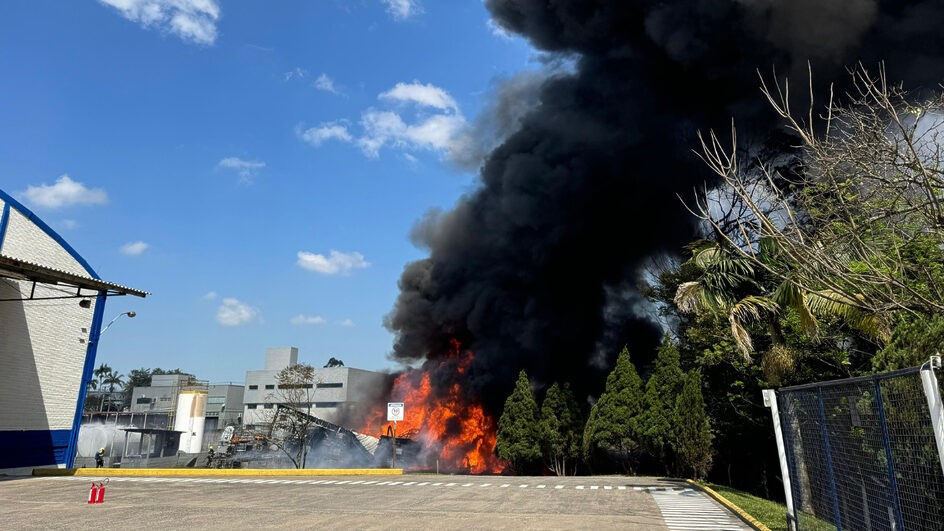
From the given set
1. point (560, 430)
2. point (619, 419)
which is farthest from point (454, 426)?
point (619, 419)

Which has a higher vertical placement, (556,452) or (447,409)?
(447,409)

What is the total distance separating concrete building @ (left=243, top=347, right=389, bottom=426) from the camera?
5825 cm

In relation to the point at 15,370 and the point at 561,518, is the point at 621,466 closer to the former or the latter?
the point at 561,518

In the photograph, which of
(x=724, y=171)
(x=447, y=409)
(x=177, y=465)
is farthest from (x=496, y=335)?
(x=724, y=171)

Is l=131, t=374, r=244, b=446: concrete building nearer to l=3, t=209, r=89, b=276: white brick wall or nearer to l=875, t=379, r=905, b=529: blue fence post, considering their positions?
l=3, t=209, r=89, b=276: white brick wall

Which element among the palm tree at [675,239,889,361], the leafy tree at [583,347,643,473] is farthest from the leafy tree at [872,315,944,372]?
the leafy tree at [583,347,643,473]

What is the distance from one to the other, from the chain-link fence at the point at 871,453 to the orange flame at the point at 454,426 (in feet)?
92.2

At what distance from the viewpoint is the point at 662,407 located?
2555cm

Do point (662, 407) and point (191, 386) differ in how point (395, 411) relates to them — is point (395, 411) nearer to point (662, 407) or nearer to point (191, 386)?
point (662, 407)

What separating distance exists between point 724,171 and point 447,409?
33095mm

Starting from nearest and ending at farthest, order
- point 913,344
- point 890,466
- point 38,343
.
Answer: point 890,466 → point 913,344 → point 38,343

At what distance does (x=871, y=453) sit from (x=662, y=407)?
2021 cm

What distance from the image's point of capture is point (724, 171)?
6.66m

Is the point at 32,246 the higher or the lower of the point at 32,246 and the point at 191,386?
the higher
